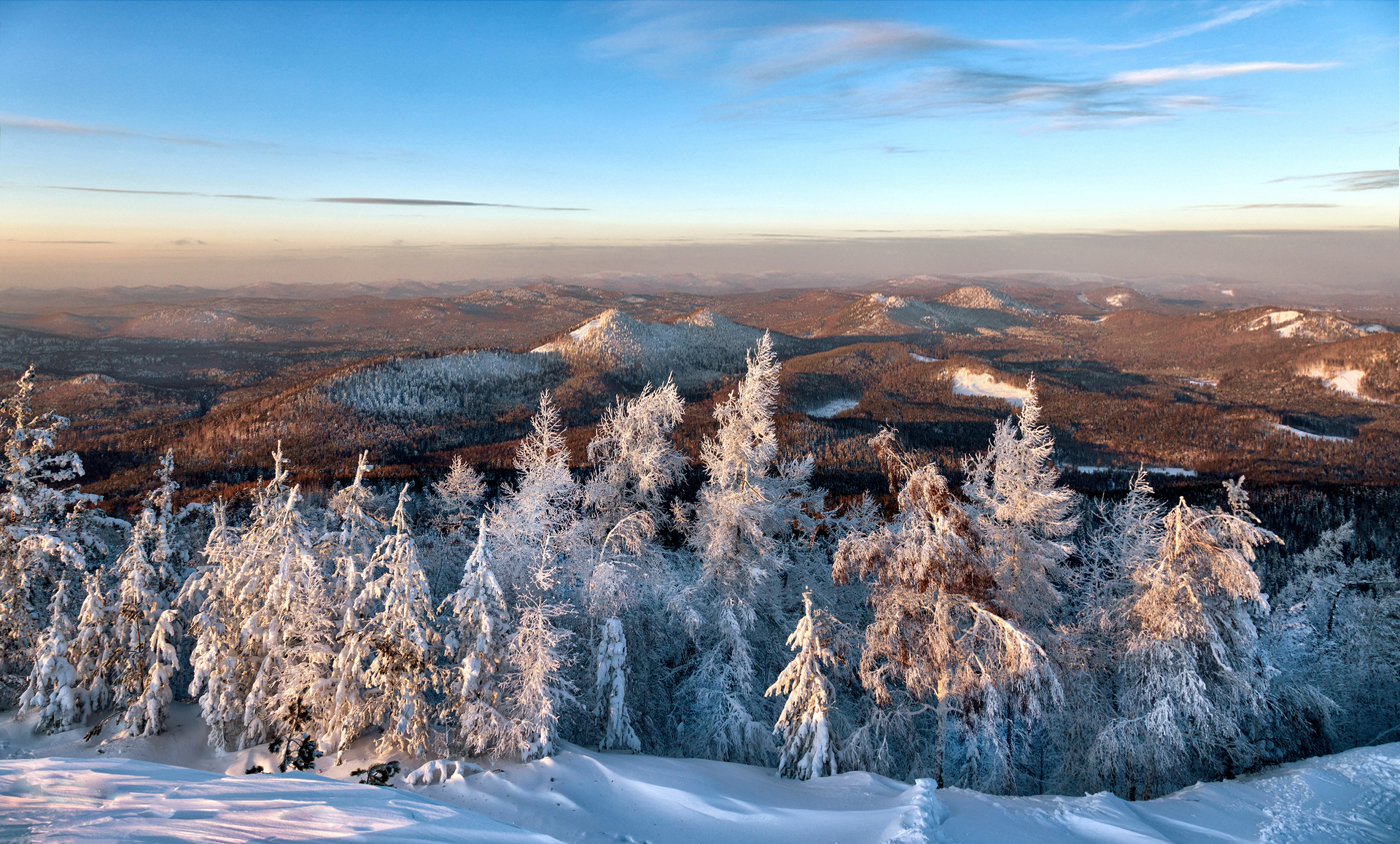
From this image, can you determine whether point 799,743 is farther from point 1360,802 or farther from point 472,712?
point 1360,802

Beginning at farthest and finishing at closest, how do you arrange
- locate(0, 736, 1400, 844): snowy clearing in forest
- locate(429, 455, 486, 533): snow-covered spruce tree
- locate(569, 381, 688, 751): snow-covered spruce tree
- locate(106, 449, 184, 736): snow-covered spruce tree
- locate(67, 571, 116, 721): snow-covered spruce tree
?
locate(429, 455, 486, 533): snow-covered spruce tree → locate(569, 381, 688, 751): snow-covered spruce tree → locate(67, 571, 116, 721): snow-covered spruce tree → locate(106, 449, 184, 736): snow-covered spruce tree → locate(0, 736, 1400, 844): snowy clearing in forest

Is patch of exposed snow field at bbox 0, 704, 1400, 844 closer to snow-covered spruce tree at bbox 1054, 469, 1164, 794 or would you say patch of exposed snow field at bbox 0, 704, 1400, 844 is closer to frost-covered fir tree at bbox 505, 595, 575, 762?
frost-covered fir tree at bbox 505, 595, 575, 762

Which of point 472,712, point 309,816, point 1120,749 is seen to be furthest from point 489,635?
point 1120,749

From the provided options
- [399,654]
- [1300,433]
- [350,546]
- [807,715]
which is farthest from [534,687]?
[1300,433]

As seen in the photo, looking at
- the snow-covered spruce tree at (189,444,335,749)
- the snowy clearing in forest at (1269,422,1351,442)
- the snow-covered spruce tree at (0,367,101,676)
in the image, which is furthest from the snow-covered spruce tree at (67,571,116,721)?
the snowy clearing in forest at (1269,422,1351,442)

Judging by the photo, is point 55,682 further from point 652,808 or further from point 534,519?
point 652,808

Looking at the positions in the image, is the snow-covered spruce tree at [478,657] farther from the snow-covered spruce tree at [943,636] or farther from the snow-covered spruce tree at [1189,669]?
the snow-covered spruce tree at [1189,669]
